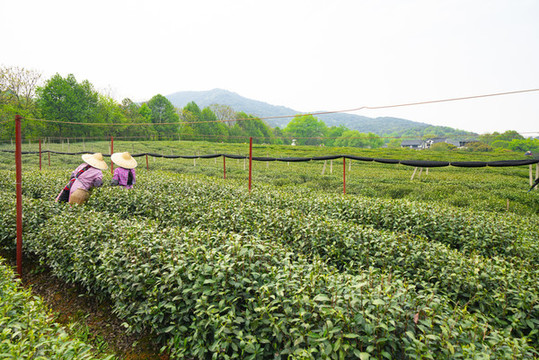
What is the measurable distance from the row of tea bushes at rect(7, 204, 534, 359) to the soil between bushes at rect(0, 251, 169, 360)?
26 centimetres

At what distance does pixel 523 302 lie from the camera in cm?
259

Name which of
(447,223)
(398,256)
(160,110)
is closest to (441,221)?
(447,223)

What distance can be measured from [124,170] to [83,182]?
132 cm

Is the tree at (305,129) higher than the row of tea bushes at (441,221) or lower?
higher

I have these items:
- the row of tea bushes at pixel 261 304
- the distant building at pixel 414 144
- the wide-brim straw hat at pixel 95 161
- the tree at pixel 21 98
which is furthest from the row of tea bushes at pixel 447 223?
the distant building at pixel 414 144

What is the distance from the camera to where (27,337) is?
7.14 feet

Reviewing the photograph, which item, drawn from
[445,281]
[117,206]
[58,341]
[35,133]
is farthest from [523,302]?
[35,133]

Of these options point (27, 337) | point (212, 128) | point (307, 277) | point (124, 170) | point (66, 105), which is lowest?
point (27, 337)

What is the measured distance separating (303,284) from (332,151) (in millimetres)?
29683

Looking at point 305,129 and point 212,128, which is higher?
point 305,129

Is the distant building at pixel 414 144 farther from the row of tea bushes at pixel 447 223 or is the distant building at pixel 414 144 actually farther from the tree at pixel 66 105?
the tree at pixel 66 105

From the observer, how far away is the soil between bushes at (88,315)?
311 cm

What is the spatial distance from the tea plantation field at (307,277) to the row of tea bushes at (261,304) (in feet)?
0.05

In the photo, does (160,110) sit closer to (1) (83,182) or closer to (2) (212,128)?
(2) (212,128)
